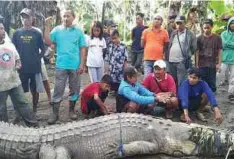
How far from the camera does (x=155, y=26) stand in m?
7.38

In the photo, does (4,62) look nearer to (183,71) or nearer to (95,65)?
(95,65)

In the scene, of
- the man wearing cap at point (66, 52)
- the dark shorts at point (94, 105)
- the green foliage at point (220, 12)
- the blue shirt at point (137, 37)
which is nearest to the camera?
the man wearing cap at point (66, 52)

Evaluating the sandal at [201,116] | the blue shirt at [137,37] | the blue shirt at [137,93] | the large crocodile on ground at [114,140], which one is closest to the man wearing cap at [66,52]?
the blue shirt at [137,93]

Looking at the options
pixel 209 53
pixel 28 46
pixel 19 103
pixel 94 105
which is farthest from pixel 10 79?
pixel 209 53

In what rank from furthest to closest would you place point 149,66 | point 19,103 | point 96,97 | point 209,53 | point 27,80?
point 149,66 < point 209,53 < point 27,80 < point 96,97 < point 19,103

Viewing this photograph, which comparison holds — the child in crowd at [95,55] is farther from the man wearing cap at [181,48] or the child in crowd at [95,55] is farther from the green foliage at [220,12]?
the green foliage at [220,12]

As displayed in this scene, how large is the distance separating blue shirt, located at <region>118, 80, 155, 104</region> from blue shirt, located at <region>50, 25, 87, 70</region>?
0.90 meters

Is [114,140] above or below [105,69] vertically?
below

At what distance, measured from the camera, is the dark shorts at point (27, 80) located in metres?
6.61

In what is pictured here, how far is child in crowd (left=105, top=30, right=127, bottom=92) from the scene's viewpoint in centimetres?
741

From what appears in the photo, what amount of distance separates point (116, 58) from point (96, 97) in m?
1.34

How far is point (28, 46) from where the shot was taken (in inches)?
254

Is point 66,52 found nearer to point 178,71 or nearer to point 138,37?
point 178,71

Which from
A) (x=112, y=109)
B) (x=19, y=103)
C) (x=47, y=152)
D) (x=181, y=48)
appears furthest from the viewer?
(x=181, y=48)
